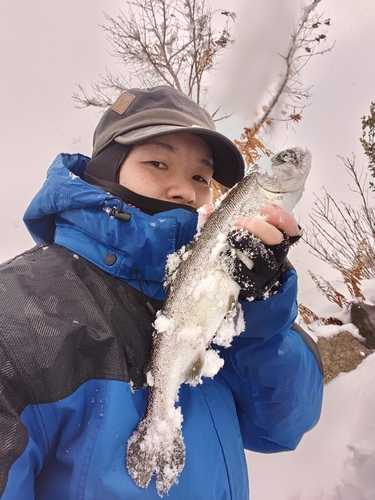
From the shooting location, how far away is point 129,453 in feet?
3.55

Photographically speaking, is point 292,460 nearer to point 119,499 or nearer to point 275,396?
point 275,396

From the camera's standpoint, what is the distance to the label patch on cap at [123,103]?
181 centimetres

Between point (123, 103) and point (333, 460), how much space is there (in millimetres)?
3327

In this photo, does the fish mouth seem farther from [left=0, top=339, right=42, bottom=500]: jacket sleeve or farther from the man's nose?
[left=0, top=339, right=42, bottom=500]: jacket sleeve

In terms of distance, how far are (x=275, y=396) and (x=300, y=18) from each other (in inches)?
427

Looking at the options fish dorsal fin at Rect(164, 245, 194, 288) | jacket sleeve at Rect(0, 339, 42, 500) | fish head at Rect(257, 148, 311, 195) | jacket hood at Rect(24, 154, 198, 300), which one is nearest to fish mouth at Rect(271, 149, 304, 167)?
fish head at Rect(257, 148, 311, 195)

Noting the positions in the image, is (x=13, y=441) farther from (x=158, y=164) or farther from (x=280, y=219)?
(x=158, y=164)

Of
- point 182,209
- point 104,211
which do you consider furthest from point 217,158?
point 104,211

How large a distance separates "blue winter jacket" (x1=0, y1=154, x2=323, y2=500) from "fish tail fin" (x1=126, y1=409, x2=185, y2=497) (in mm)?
30

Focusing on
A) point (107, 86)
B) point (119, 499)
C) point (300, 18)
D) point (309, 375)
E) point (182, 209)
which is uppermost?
point (300, 18)

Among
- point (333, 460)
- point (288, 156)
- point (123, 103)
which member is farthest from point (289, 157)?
point (333, 460)

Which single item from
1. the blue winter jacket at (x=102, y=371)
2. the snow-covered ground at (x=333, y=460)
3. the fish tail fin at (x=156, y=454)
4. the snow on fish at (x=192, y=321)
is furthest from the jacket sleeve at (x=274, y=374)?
the snow-covered ground at (x=333, y=460)

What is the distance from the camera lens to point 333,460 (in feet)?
9.35

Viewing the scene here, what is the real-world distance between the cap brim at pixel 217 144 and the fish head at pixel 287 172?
0.31 m
